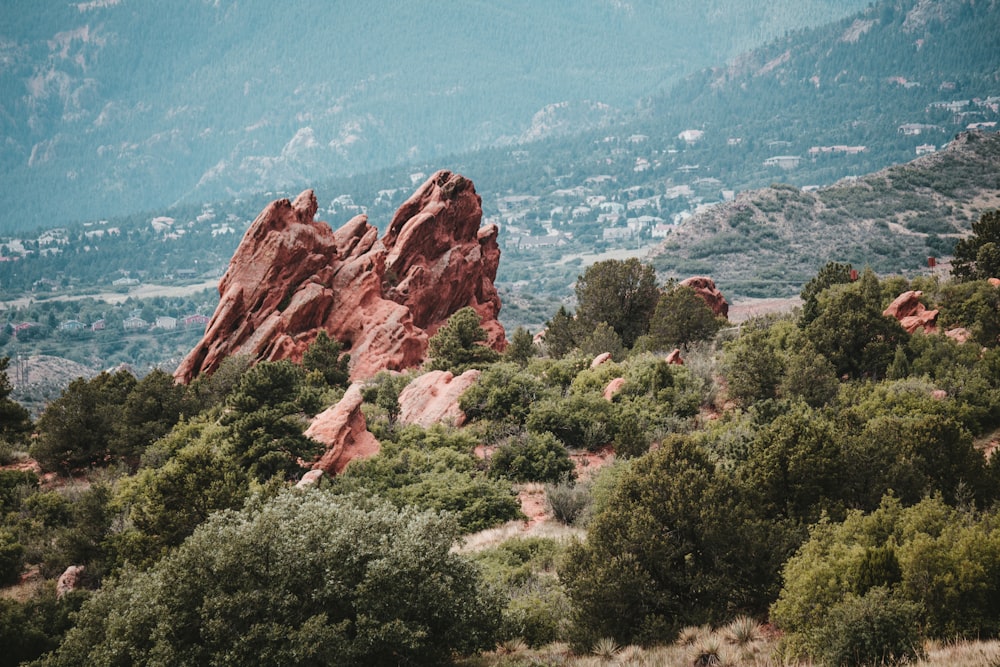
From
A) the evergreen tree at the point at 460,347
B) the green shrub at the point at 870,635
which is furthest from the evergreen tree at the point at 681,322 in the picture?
the green shrub at the point at 870,635

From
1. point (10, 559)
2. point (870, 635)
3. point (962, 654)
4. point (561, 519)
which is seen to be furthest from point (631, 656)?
point (10, 559)

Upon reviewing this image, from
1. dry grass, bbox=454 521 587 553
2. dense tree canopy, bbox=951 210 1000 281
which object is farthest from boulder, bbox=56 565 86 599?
dense tree canopy, bbox=951 210 1000 281

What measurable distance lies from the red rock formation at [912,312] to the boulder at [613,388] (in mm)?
12212

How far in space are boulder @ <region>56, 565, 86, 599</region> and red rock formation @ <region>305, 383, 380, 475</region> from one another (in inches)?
295

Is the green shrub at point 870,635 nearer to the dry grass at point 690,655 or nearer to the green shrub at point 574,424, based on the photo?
the dry grass at point 690,655

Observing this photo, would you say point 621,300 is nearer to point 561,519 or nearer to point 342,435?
point 342,435

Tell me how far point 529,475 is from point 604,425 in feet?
12.7

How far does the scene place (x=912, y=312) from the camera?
39.7 m

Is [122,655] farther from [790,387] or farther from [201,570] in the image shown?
[790,387]

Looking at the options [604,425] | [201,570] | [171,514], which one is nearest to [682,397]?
[604,425]

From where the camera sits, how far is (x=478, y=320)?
44.8 metres

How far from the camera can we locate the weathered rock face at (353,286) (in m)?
47.4

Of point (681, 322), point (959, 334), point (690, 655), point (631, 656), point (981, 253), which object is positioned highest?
point (690, 655)

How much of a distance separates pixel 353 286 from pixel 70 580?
28514 millimetres
